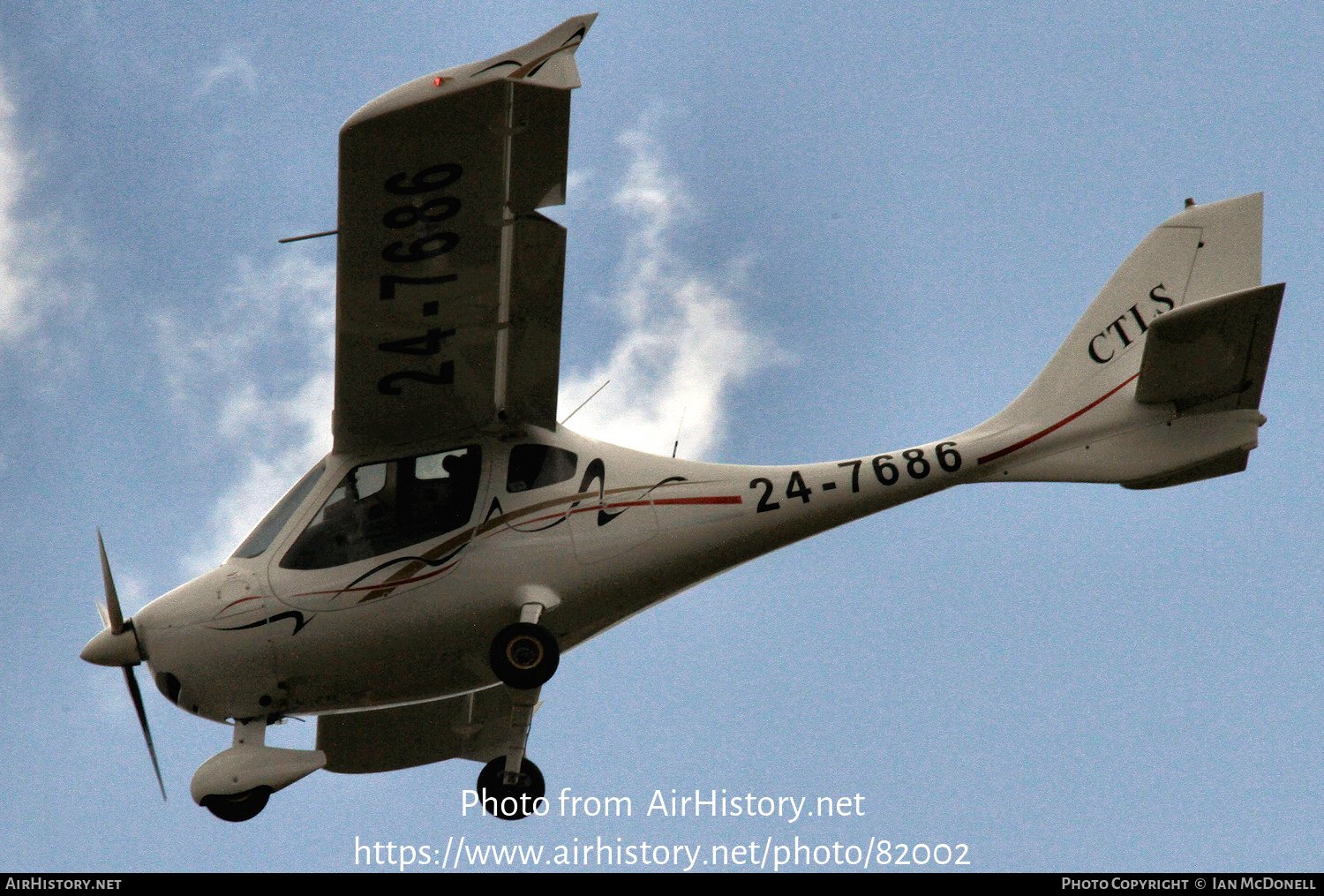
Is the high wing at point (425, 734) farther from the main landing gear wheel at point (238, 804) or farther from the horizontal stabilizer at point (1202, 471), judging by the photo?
the horizontal stabilizer at point (1202, 471)

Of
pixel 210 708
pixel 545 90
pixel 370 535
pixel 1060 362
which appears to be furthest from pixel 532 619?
pixel 1060 362

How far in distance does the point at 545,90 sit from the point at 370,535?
12.9ft

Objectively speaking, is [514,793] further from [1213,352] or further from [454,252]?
[1213,352]

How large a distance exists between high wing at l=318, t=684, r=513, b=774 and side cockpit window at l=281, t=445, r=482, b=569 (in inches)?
86.9

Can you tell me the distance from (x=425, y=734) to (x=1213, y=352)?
25.0ft

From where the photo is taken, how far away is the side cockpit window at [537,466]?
13.0 meters

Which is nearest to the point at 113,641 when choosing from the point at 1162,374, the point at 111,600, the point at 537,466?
the point at 111,600

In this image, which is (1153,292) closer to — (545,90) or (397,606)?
(545,90)

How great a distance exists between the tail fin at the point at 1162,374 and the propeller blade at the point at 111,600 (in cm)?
705

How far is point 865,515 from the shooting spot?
43.2ft

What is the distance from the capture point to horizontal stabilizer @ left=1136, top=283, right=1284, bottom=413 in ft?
40.3

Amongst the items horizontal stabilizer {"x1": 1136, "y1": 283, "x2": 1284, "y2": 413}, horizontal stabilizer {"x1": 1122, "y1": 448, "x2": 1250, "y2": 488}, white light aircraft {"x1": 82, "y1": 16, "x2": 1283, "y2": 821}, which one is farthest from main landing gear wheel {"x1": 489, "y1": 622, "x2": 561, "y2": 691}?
horizontal stabilizer {"x1": 1136, "y1": 283, "x2": 1284, "y2": 413}

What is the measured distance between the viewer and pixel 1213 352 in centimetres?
1265

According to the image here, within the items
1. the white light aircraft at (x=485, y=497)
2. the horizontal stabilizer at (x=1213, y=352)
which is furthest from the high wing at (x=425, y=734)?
the horizontal stabilizer at (x=1213, y=352)
